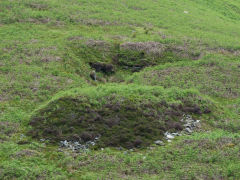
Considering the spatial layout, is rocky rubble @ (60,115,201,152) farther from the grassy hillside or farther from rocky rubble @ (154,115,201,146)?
the grassy hillside

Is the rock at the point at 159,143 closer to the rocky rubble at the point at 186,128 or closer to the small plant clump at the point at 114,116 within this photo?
the rocky rubble at the point at 186,128

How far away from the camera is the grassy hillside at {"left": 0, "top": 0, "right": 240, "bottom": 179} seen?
51.4 feet

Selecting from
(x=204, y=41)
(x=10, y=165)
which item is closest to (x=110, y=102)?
(x=10, y=165)

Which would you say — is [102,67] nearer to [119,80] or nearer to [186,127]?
[119,80]

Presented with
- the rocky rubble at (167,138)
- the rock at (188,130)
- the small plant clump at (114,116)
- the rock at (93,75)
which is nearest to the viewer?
the rocky rubble at (167,138)

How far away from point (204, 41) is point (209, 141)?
71.5ft

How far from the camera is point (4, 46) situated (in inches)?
1202

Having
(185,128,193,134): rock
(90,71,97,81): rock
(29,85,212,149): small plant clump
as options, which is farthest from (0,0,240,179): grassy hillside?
(185,128,193,134): rock

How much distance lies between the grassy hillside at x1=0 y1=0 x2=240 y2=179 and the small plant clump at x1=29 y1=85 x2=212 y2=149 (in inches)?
3.4

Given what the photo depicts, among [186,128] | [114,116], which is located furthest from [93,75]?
[186,128]

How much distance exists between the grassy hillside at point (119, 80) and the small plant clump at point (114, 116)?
0.09 meters

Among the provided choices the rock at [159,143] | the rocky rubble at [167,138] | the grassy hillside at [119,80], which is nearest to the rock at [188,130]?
the rocky rubble at [167,138]

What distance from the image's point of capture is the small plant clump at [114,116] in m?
18.1

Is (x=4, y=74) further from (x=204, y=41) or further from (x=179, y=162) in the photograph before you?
(x=204, y=41)
